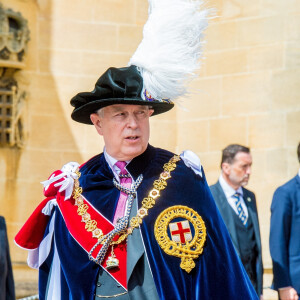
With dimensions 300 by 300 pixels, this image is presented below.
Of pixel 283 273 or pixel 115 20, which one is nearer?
pixel 283 273

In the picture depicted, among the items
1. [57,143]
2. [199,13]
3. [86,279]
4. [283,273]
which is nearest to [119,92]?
[199,13]

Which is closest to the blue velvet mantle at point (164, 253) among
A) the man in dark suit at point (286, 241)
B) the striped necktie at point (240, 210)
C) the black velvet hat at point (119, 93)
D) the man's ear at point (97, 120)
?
the man's ear at point (97, 120)

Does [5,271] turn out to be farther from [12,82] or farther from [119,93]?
[12,82]

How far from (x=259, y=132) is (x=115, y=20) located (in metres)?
1.93

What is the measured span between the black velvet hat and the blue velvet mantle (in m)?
0.31

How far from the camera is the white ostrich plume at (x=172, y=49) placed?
5113 mm

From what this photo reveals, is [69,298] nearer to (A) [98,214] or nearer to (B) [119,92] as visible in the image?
(A) [98,214]

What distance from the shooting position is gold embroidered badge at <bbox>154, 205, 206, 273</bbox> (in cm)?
503

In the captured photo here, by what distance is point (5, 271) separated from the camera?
736 centimetres

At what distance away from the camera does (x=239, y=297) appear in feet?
16.5

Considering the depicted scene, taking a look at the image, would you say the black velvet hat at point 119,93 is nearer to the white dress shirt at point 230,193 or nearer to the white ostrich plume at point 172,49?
the white ostrich plume at point 172,49

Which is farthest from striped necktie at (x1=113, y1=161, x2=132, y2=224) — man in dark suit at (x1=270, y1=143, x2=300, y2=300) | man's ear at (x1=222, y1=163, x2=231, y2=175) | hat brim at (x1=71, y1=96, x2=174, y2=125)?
man's ear at (x1=222, y1=163, x2=231, y2=175)

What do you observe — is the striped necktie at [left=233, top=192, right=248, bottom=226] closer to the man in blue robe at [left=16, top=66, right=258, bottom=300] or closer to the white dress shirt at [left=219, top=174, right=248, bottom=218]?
the white dress shirt at [left=219, top=174, right=248, bottom=218]

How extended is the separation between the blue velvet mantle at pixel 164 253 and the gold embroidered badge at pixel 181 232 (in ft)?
0.09
